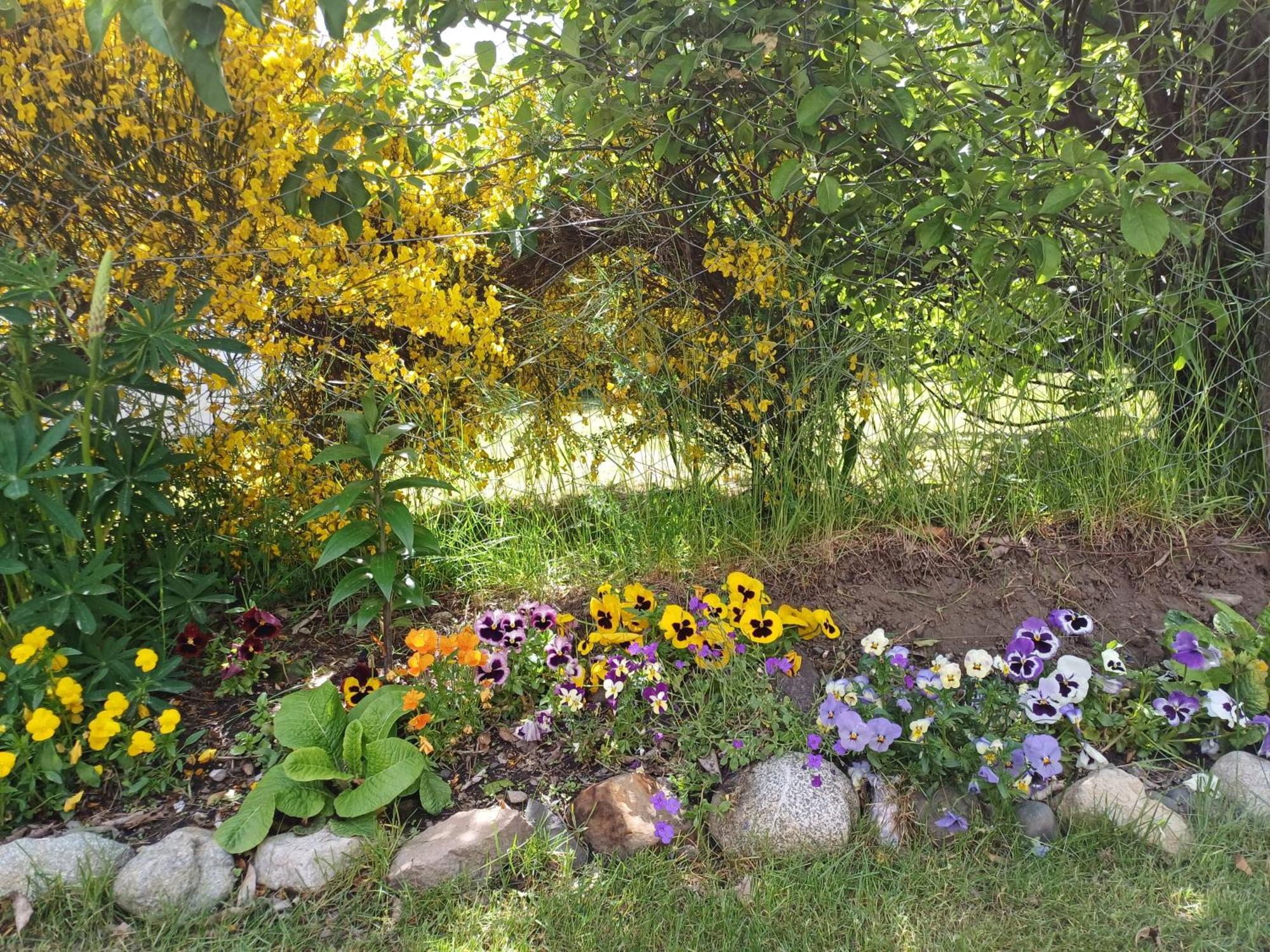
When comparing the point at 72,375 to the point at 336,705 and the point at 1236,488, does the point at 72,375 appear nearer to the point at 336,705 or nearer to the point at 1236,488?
the point at 336,705

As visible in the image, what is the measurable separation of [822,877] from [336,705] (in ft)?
3.98

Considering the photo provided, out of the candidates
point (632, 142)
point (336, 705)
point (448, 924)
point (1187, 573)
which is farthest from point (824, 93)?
point (448, 924)

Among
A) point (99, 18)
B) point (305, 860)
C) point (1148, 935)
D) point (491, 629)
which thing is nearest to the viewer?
point (99, 18)

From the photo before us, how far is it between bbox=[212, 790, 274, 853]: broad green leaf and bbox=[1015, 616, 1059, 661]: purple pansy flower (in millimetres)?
1926

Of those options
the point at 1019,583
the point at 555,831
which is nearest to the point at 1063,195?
the point at 1019,583

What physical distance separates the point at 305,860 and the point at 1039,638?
6.27ft

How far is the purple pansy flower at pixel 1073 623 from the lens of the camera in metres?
2.39

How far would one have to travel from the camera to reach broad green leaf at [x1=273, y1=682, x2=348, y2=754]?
206 cm

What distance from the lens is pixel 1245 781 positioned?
2.08 metres

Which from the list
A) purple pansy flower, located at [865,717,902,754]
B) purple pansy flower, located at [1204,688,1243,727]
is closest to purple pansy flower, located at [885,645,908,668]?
purple pansy flower, located at [865,717,902,754]

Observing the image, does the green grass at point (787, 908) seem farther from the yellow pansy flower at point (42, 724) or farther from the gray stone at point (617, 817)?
the yellow pansy flower at point (42, 724)

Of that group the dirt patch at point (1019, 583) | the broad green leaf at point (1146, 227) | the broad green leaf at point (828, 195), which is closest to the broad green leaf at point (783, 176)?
the broad green leaf at point (828, 195)

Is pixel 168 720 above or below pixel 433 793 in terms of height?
above

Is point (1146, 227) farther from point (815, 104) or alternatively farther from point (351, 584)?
point (351, 584)
